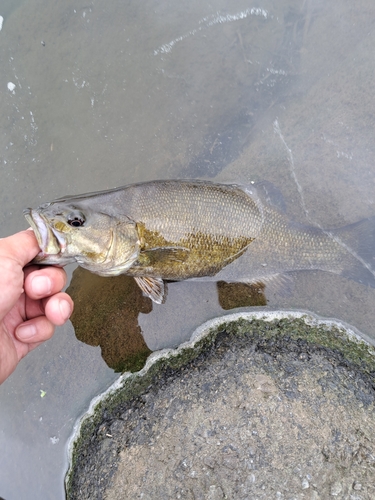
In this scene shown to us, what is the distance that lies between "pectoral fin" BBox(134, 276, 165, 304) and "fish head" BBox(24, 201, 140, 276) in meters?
0.33

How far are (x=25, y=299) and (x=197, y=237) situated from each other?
1433 millimetres

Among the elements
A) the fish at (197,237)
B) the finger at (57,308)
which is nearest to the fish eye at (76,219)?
the fish at (197,237)

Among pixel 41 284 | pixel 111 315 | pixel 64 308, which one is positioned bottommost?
pixel 111 315

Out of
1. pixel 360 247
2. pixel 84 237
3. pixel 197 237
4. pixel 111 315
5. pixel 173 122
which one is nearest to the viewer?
pixel 84 237

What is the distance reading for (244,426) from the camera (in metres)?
2.77

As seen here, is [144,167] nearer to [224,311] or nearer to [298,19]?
[224,311]

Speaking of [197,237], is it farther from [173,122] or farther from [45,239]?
[173,122]

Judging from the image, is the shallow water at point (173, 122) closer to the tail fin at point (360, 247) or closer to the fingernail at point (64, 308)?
the tail fin at point (360, 247)

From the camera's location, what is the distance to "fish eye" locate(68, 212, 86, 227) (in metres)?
2.80

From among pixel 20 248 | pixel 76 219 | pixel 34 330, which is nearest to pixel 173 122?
pixel 76 219

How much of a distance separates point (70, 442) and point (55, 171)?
2618 millimetres

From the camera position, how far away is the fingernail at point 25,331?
107 inches

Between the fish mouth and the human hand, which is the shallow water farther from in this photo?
the fish mouth

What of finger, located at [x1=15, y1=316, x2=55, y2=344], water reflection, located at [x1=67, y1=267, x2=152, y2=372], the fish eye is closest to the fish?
the fish eye
